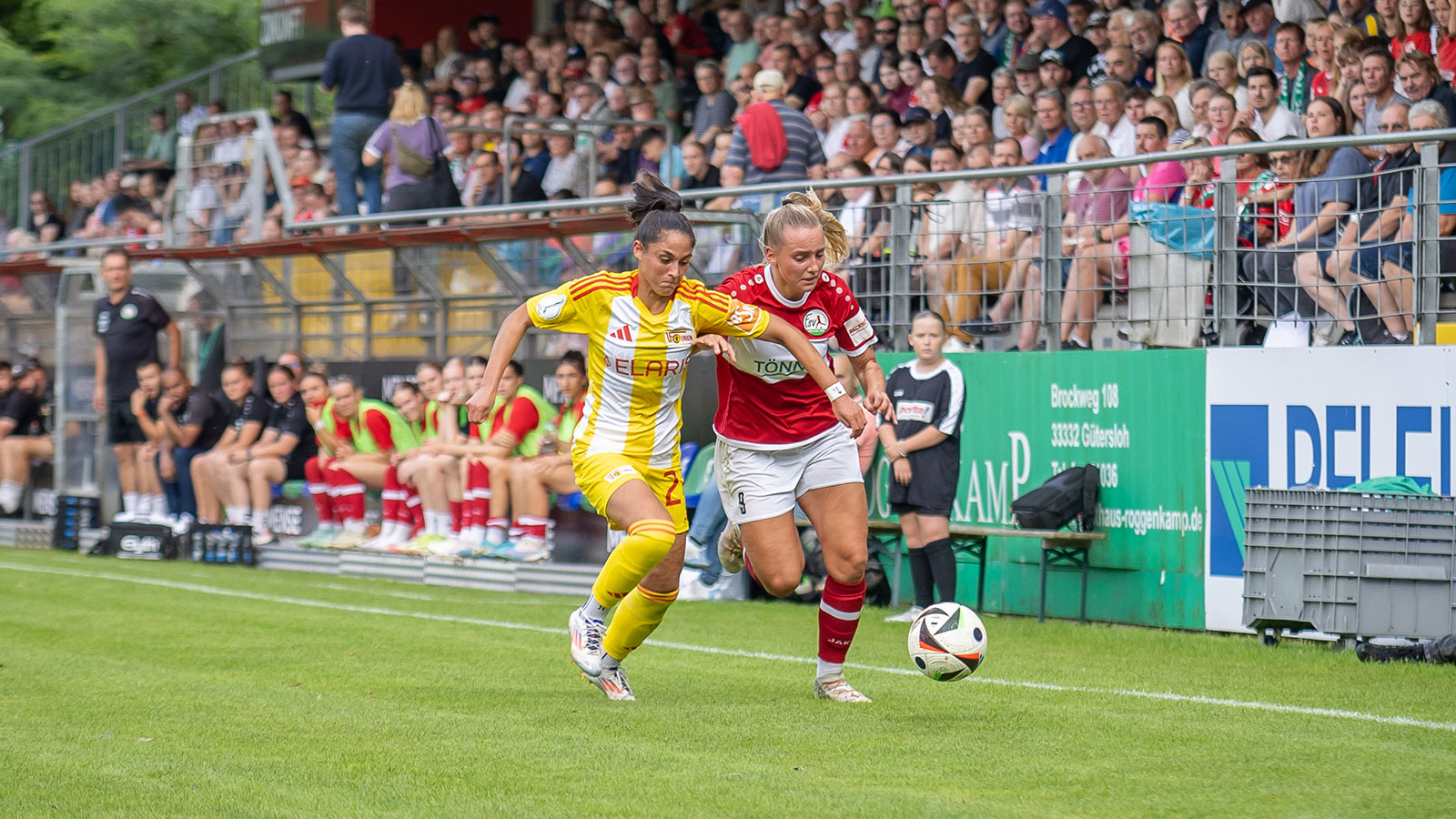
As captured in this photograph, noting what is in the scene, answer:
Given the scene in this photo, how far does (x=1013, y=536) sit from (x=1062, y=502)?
44 cm

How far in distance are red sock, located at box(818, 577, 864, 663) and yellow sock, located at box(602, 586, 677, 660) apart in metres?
0.72

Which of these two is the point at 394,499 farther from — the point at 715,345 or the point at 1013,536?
the point at 715,345

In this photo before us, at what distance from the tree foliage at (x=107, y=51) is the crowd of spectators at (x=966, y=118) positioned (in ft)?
29.3

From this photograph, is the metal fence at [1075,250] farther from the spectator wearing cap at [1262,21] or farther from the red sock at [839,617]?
the red sock at [839,617]

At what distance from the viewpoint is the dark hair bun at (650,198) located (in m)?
7.44

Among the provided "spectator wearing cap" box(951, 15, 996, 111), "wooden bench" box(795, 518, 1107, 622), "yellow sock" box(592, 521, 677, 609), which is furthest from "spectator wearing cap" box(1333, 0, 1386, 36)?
"yellow sock" box(592, 521, 677, 609)

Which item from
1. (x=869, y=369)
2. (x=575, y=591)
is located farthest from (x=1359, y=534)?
(x=575, y=591)

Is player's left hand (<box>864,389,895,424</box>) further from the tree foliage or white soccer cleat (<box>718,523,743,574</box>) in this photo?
the tree foliage

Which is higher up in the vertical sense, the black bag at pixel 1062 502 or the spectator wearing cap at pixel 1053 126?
the spectator wearing cap at pixel 1053 126

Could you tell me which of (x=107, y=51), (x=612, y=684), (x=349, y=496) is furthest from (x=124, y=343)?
(x=107, y=51)

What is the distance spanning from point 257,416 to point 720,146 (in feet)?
19.2

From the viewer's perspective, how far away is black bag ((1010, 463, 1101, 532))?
37.1 ft

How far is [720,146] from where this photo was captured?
1641cm

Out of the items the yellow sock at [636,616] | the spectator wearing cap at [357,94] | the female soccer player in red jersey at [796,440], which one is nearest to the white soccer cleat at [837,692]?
the female soccer player in red jersey at [796,440]
